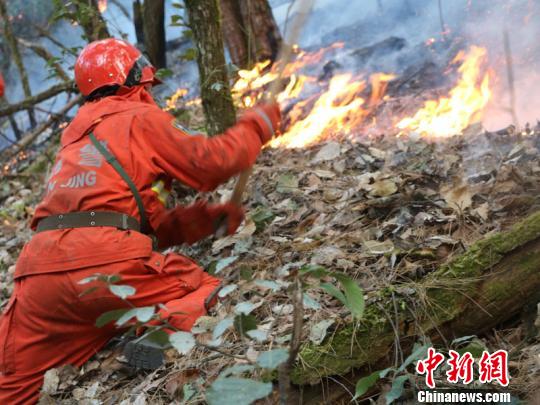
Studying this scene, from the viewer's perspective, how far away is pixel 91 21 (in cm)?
668

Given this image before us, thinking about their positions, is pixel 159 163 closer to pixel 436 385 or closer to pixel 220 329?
pixel 220 329

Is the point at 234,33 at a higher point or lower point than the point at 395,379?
higher

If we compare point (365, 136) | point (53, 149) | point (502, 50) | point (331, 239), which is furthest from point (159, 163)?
point (53, 149)

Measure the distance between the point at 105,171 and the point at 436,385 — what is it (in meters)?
2.18

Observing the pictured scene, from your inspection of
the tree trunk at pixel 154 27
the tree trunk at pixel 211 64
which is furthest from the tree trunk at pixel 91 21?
the tree trunk at pixel 211 64

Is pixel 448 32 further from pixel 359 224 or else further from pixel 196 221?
pixel 196 221

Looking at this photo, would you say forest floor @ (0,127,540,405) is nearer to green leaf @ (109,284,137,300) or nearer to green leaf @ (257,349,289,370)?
green leaf @ (257,349,289,370)

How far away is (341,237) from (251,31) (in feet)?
14.5

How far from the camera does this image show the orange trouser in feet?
10.8

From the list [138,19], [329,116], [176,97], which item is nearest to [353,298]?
[329,116]

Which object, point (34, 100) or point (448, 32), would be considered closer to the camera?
point (448, 32)

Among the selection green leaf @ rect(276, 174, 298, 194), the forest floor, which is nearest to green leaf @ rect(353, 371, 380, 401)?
the forest floor

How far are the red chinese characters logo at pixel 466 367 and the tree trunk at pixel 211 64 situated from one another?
312 centimetres

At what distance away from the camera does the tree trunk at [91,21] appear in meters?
6.14
